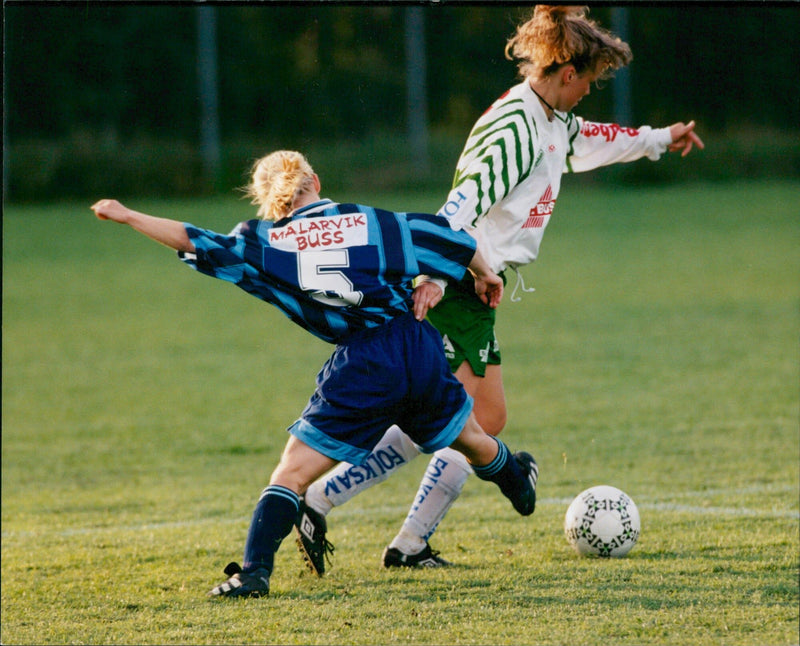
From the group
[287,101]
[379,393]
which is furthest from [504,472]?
[287,101]

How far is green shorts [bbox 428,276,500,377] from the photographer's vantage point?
4.28 meters

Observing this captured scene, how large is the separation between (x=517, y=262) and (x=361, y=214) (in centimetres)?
82

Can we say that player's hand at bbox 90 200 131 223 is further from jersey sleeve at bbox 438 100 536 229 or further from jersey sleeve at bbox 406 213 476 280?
jersey sleeve at bbox 438 100 536 229

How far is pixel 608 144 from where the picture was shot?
4586 millimetres

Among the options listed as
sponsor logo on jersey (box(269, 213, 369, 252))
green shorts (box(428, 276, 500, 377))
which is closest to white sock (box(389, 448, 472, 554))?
green shorts (box(428, 276, 500, 377))

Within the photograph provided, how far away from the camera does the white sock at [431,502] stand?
436 cm

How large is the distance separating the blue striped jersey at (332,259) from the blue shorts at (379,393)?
90mm

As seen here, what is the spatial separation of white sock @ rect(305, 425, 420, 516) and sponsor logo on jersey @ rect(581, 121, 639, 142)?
148 centimetres

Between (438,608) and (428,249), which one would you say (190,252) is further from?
(438,608)

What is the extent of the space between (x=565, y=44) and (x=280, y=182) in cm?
127

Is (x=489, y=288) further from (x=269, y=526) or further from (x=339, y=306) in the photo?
(x=269, y=526)

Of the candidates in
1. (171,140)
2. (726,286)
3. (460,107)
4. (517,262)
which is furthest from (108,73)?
(517,262)

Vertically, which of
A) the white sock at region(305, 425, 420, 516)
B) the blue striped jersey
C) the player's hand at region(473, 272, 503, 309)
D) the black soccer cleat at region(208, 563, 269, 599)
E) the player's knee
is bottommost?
the black soccer cleat at region(208, 563, 269, 599)

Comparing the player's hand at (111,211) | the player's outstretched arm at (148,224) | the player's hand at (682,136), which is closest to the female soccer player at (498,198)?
the player's hand at (682,136)
